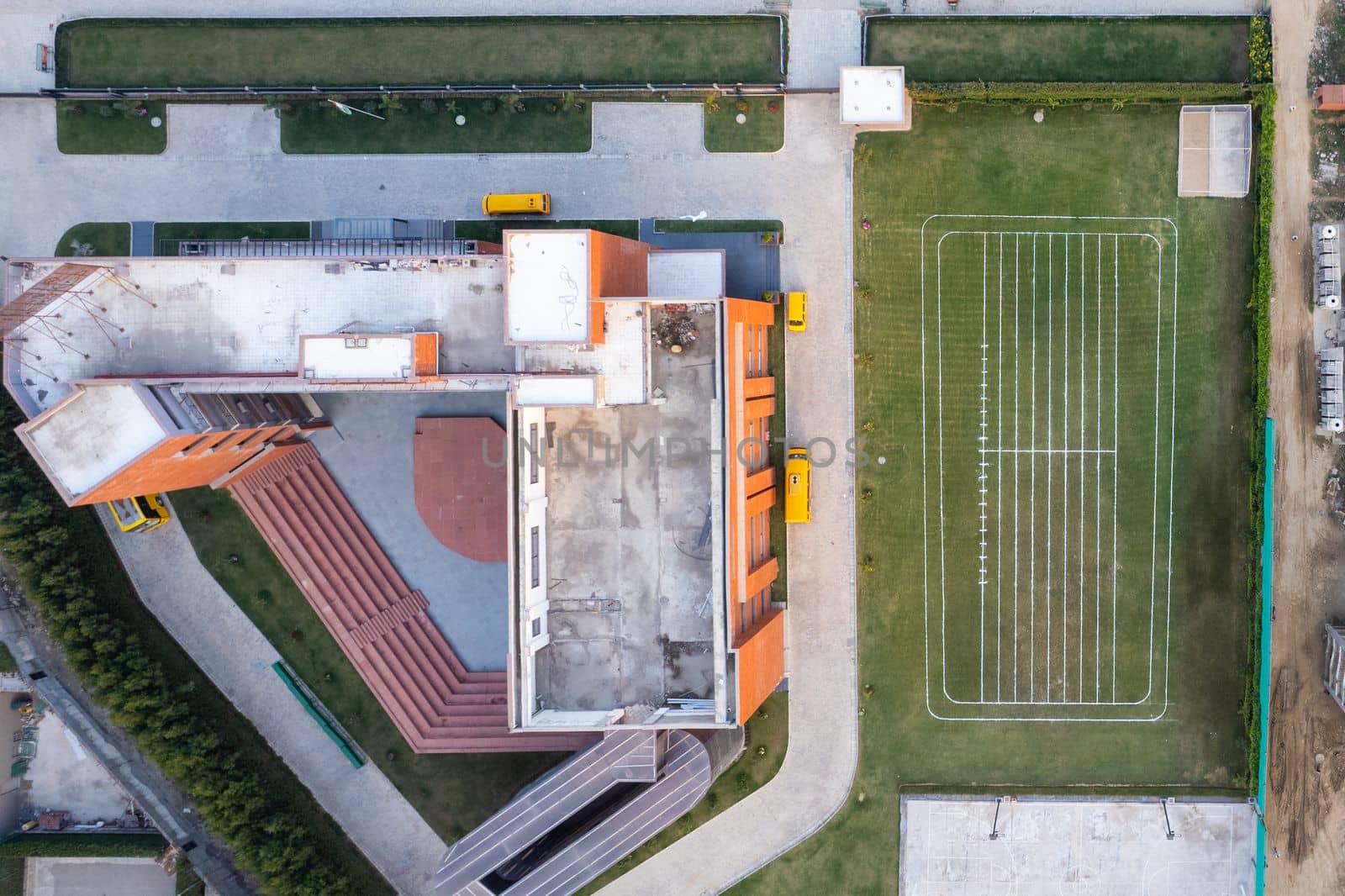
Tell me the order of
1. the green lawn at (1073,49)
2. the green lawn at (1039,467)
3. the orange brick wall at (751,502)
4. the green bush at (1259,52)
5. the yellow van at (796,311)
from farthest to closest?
the green lawn at (1039,467) → the green lawn at (1073,49) → the yellow van at (796,311) → the green bush at (1259,52) → the orange brick wall at (751,502)

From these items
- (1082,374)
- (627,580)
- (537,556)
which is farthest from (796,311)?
(537,556)

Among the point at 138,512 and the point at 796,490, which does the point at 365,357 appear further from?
the point at 796,490

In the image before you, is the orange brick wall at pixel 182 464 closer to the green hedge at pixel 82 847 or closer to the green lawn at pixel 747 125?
the green hedge at pixel 82 847

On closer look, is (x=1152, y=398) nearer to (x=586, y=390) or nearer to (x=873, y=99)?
(x=873, y=99)

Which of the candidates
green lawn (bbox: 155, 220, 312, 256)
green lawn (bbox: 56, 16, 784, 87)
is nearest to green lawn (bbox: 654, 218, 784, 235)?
green lawn (bbox: 56, 16, 784, 87)

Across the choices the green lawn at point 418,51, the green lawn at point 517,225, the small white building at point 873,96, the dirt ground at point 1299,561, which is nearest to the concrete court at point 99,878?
the green lawn at point 517,225

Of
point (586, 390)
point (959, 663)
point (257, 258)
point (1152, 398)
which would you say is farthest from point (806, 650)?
point (257, 258)

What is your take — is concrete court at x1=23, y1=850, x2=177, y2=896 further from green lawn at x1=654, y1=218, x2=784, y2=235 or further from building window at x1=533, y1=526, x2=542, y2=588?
green lawn at x1=654, y1=218, x2=784, y2=235
